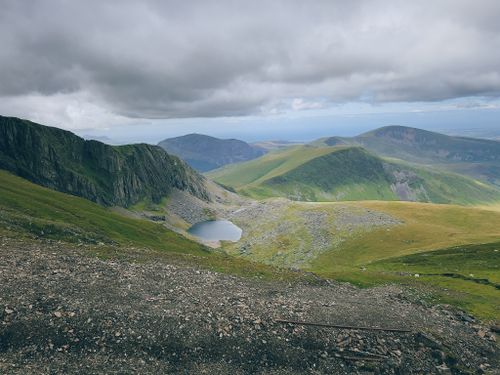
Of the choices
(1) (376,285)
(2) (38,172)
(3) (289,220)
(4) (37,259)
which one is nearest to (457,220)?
(3) (289,220)

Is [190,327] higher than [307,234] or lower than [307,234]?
higher

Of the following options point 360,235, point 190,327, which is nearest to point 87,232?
point 190,327

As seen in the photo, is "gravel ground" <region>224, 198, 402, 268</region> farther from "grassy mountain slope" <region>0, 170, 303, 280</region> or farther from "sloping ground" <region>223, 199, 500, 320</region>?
"grassy mountain slope" <region>0, 170, 303, 280</region>

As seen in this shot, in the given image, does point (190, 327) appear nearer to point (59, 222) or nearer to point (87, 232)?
point (87, 232)

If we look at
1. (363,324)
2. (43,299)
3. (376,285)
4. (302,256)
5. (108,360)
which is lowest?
(302,256)

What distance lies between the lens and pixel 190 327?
36250 mm

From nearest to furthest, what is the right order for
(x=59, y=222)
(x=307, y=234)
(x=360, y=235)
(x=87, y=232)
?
(x=87, y=232) < (x=59, y=222) < (x=360, y=235) < (x=307, y=234)

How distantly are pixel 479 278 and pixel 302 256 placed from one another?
237 ft

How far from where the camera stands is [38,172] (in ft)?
615

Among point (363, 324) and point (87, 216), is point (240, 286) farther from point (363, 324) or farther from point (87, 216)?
point (87, 216)

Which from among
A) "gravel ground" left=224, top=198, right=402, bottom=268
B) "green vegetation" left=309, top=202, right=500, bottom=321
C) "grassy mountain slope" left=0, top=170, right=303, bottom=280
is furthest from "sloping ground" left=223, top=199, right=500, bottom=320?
"grassy mountain slope" left=0, top=170, right=303, bottom=280

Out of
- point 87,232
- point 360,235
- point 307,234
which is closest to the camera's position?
point 87,232

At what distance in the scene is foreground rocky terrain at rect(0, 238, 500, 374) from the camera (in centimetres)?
3119

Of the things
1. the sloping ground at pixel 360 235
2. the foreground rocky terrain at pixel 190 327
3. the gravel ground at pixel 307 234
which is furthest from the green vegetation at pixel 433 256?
the foreground rocky terrain at pixel 190 327
